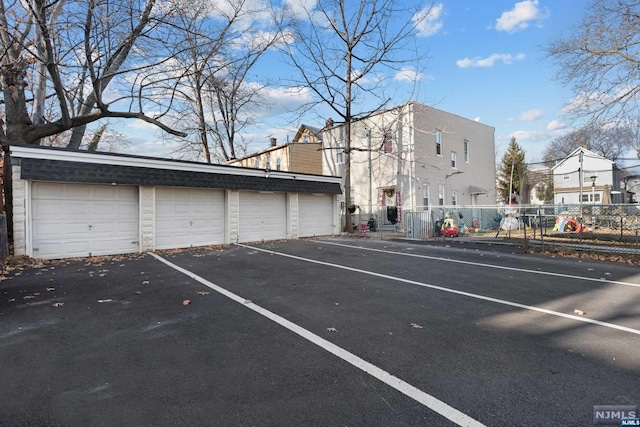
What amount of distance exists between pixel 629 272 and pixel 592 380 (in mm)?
6861

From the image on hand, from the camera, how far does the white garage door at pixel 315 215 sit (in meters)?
17.2

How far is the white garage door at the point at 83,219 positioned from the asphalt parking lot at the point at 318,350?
3819 millimetres

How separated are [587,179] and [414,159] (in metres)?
26.3

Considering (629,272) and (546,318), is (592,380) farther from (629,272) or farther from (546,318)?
(629,272)

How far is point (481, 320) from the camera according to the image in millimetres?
4379

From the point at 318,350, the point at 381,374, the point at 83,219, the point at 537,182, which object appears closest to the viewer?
the point at 381,374

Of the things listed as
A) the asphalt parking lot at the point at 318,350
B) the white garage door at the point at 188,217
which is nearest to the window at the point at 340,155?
the white garage door at the point at 188,217

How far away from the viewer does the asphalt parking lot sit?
2.45 meters

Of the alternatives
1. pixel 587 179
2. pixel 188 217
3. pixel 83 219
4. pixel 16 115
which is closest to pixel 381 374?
pixel 83 219

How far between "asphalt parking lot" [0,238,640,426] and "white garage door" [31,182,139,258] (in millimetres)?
3819

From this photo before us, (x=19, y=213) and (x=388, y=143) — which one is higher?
Answer: (x=388, y=143)

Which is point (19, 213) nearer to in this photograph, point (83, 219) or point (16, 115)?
point (83, 219)

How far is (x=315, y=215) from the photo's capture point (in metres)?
17.9

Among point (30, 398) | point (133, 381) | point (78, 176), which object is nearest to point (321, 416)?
point (133, 381)
